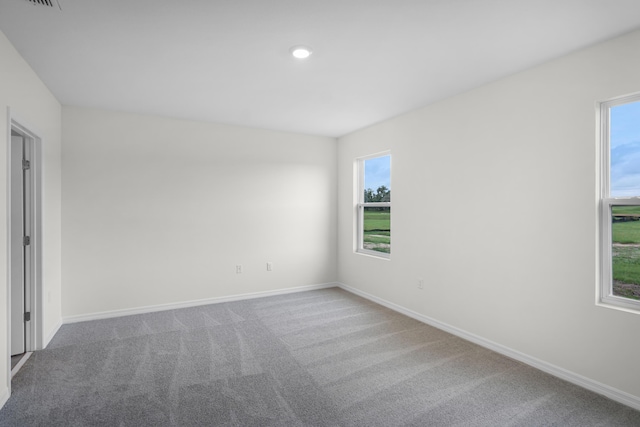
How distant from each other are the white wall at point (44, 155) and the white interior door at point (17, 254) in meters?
0.18

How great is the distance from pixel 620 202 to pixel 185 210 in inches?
172

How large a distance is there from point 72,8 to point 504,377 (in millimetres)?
3890

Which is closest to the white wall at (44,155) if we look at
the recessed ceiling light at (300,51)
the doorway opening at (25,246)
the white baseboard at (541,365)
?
the doorway opening at (25,246)

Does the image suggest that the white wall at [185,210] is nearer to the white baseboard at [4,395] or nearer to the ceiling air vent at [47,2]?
the white baseboard at [4,395]

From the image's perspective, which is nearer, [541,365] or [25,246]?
[541,365]

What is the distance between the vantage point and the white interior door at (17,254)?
9.69ft

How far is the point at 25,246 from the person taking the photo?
300 cm

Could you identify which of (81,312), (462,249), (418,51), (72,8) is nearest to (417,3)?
(418,51)

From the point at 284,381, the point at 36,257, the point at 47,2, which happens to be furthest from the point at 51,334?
the point at 47,2

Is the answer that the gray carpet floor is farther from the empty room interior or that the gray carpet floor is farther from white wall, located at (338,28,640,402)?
white wall, located at (338,28,640,402)

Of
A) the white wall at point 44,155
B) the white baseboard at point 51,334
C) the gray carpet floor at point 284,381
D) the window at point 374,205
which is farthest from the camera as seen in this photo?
the window at point 374,205

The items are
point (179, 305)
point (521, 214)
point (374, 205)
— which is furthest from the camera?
point (374, 205)

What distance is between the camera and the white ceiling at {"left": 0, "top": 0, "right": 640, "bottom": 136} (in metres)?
1.97

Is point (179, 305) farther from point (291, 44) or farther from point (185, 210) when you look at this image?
point (291, 44)
